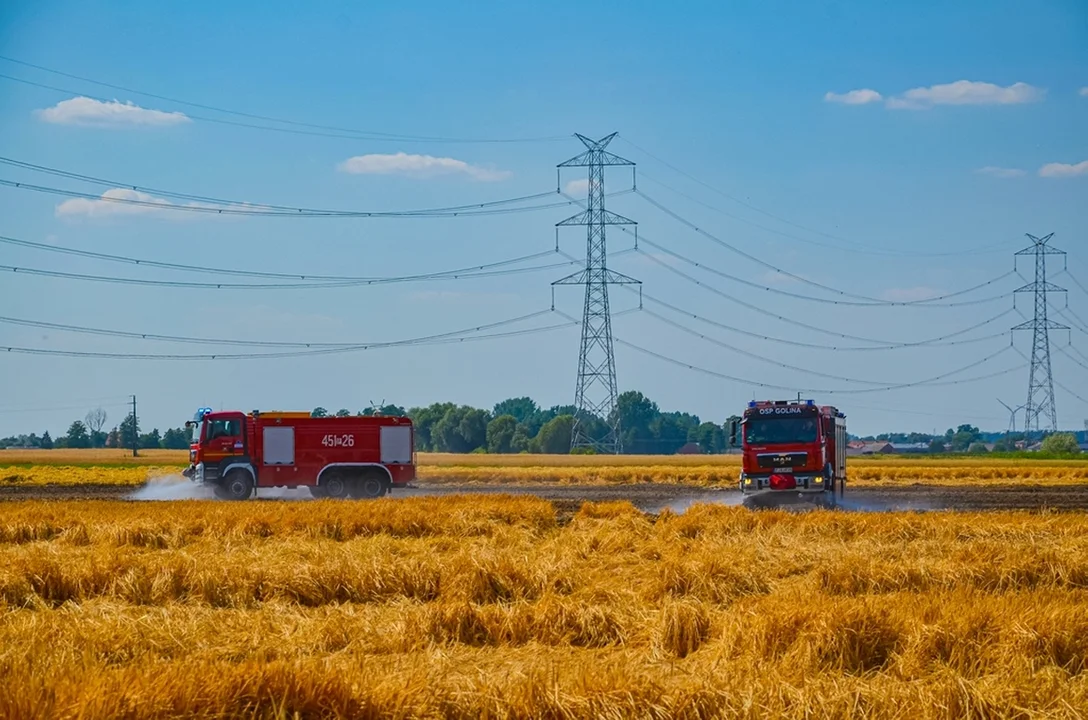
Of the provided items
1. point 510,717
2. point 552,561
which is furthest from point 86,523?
point 510,717

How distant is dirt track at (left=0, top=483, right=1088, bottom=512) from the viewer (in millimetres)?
35156

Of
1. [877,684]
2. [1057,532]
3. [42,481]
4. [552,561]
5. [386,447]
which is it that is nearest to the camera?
[877,684]

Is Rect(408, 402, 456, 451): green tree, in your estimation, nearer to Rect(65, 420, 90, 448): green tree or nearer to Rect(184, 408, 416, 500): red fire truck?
Rect(65, 420, 90, 448): green tree

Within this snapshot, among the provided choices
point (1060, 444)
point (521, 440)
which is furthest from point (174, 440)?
point (1060, 444)

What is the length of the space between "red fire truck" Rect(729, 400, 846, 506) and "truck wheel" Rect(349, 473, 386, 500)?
45.4 ft

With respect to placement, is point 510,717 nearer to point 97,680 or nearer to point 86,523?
point 97,680

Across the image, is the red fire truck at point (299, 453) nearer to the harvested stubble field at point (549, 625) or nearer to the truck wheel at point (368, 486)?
the truck wheel at point (368, 486)

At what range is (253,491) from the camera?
142ft

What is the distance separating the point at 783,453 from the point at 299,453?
17134mm

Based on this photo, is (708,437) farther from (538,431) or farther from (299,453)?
(299,453)

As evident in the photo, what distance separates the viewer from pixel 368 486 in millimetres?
41312

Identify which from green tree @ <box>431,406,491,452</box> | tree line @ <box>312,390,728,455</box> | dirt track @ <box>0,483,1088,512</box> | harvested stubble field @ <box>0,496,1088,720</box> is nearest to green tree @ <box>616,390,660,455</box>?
tree line @ <box>312,390,728,455</box>

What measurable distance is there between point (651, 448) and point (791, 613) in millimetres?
174960

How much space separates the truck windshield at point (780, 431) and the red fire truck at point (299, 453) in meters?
13.6
